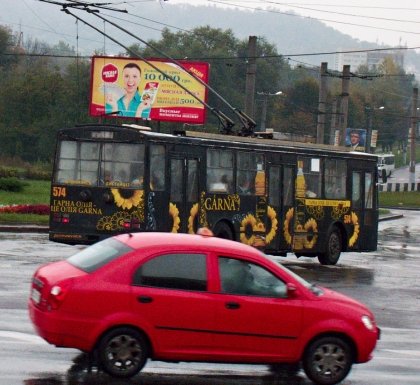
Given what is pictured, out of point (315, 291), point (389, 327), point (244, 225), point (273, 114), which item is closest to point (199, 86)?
point (244, 225)

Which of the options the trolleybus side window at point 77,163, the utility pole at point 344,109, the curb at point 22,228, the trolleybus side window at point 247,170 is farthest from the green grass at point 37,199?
the trolleybus side window at point 247,170

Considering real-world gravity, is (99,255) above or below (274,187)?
below

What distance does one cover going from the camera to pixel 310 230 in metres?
22.2

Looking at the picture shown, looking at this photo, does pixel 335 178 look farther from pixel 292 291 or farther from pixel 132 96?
pixel 132 96

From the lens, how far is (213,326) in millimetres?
8711

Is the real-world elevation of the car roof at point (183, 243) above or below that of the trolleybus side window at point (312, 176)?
below

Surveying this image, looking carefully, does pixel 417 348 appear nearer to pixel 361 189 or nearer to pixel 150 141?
pixel 150 141

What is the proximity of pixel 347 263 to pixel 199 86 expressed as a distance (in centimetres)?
2073

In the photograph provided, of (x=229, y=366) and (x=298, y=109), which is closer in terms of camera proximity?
(x=229, y=366)

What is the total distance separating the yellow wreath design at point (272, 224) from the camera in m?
21.0

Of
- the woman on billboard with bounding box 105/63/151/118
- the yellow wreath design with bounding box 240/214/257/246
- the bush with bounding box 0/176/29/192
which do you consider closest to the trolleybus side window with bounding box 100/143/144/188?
the yellow wreath design with bounding box 240/214/257/246

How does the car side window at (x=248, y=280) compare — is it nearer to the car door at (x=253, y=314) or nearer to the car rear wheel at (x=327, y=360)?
the car door at (x=253, y=314)

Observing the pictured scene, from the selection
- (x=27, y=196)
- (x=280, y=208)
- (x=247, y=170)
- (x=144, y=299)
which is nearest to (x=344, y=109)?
(x=27, y=196)

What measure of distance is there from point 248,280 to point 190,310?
709 mm
